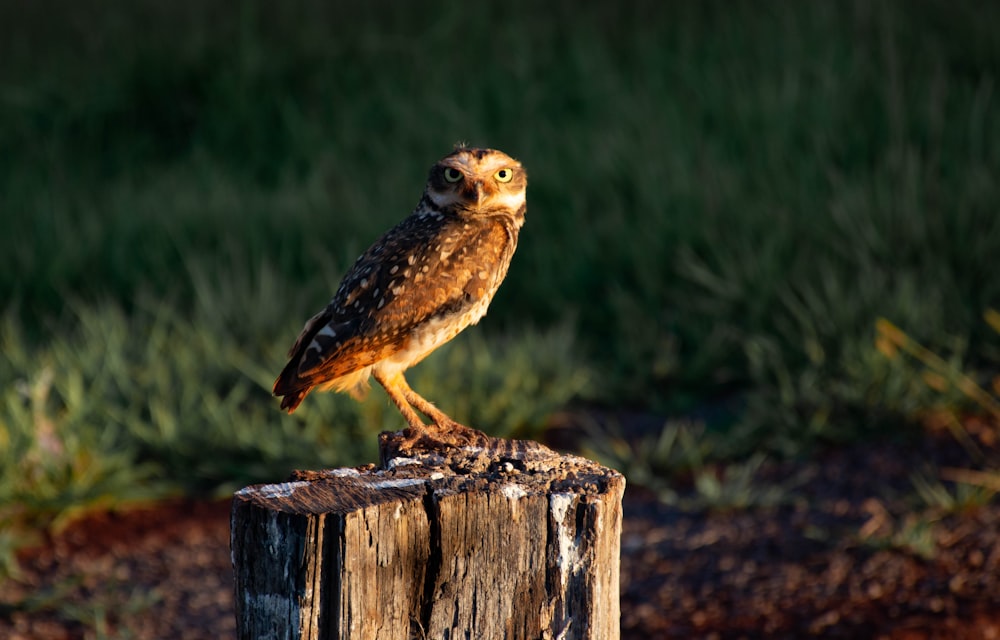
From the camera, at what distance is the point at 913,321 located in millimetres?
6020

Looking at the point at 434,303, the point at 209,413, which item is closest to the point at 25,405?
the point at 209,413

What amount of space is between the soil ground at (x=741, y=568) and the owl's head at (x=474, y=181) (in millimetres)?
1823

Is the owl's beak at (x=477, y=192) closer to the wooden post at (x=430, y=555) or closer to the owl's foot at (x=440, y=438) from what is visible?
the owl's foot at (x=440, y=438)

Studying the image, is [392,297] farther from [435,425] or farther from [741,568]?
[741,568]

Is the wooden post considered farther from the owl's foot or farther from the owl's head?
the owl's head

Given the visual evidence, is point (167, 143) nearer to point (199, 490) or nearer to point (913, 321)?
point (199, 490)

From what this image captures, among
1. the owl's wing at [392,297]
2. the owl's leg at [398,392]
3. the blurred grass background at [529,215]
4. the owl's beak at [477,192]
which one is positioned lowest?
the owl's leg at [398,392]

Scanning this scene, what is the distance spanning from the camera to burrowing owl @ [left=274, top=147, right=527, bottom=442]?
3486mm

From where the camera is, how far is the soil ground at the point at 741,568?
450 centimetres

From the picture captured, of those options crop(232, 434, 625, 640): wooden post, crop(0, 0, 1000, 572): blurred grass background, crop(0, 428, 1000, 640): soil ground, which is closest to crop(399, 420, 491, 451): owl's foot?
crop(232, 434, 625, 640): wooden post

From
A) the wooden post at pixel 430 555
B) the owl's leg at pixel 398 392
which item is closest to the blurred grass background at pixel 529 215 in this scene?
the owl's leg at pixel 398 392

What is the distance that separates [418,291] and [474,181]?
365mm

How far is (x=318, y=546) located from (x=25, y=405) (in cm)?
425

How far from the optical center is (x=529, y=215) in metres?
7.88
